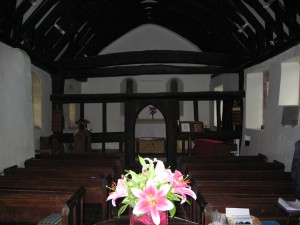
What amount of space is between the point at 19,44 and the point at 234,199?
502 centimetres

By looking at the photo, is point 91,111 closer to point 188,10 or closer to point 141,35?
point 141,35

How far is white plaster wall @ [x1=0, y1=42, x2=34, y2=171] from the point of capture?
17.3 feet

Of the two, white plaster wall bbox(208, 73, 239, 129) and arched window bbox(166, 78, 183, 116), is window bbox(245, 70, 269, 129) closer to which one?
white plaster wall bbox(208, 73, 239, 129)

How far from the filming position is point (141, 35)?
13055 mm

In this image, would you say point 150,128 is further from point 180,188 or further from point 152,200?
point 152,200

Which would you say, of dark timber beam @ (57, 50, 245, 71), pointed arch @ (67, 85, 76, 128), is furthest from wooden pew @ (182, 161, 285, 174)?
pointed arch @ (67, 85, 76, 128)

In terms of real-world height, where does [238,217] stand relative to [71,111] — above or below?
below

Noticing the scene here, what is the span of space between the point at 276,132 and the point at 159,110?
333cm

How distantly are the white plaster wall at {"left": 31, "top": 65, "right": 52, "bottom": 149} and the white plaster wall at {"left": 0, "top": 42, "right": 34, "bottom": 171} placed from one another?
6.45 ft

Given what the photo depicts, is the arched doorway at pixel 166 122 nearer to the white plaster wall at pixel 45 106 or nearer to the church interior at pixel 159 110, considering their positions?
the church interior at pixel 159 110

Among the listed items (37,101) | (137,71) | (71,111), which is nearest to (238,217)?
(37,101)

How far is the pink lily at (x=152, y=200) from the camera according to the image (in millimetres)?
1767

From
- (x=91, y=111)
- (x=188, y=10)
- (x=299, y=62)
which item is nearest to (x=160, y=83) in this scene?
(x=91, y=111)

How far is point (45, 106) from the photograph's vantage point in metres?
8.71
